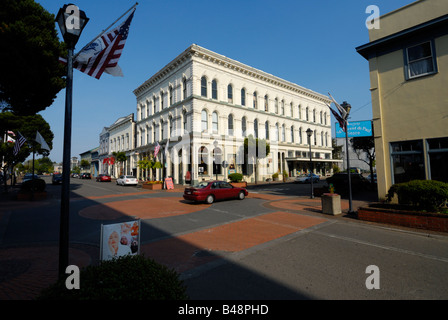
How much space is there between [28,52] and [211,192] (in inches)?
436

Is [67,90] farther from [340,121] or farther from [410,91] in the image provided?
[410,91]

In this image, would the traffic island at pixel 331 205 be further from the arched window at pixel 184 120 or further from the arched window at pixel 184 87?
the arched window at pixel 184 87

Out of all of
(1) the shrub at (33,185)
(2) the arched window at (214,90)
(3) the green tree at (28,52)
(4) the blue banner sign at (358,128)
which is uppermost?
(2) the arched window at (214,90)

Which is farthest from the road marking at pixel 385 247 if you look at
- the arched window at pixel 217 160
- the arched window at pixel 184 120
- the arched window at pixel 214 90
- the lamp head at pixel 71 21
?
the arched window at pixel 214 90

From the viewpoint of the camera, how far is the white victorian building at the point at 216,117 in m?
29.5

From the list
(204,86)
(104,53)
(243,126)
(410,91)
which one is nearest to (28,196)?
(104,53)

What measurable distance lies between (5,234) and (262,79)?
116 ft

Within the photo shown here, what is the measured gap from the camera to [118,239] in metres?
4.32

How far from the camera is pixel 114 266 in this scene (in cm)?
269

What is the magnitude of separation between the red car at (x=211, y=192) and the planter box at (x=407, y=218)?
810cm

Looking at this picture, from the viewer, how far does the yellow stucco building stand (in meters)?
11.0

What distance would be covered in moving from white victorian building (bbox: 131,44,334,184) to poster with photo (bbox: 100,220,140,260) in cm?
2080
